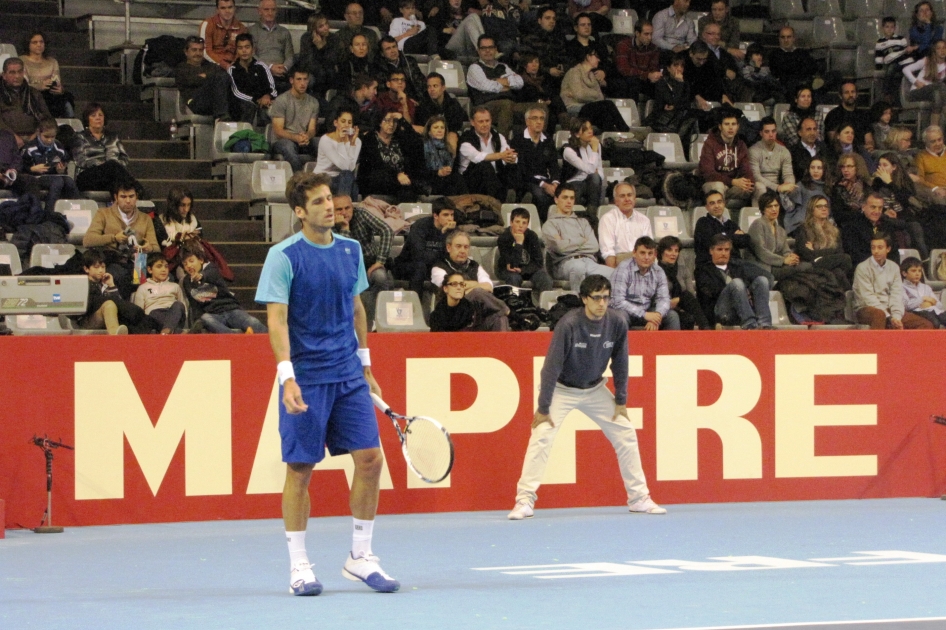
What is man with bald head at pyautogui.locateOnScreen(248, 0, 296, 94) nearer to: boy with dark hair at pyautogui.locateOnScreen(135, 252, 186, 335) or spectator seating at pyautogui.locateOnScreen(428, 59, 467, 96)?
spectator seating at pyautogui.locateOnScreen(428, 59, 467, 96)

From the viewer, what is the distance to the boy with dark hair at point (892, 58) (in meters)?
21.2

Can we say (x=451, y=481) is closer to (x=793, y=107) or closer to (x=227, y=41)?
(x=227, y=41)

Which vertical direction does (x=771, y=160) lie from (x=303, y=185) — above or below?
above

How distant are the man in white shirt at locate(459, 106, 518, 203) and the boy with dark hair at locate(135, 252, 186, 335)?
412 cm

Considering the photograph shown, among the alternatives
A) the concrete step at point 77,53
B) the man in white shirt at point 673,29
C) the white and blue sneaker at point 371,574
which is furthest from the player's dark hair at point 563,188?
the white and blue sneaker at point 371,574

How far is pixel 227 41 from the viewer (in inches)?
693

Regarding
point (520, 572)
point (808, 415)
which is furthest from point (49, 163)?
point (520, 572)

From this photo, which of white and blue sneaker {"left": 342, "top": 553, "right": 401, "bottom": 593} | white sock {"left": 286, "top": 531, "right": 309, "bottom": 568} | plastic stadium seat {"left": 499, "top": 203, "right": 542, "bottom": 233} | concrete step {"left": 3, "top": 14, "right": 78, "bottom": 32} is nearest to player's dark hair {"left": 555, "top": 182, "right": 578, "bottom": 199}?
plastic stadium seat {"left": 499, "top": 203, "right": 542, "bottom": 233}

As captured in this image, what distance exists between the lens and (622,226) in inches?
618

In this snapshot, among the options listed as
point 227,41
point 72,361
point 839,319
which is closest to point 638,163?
point 839,319

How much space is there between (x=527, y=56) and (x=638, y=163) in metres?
2.12

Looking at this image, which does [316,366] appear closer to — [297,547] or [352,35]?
[297,547]

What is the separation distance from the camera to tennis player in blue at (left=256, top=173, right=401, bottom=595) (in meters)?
7.32

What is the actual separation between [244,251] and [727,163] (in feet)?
A: 19.7
